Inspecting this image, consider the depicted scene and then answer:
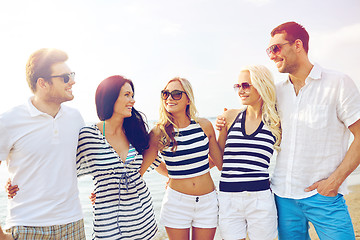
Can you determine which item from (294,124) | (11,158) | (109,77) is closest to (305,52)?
(294,124)

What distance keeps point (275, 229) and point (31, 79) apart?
10.8 feet

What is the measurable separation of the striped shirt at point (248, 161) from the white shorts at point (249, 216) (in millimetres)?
105

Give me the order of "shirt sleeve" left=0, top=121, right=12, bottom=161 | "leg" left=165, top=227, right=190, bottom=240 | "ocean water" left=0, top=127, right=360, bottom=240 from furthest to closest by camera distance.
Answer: "ocean water" left=0, top=127, right=360, bottom=240, "leg" left=165, top=227, right=190, bottom=240, "shirt sleeve" left=0, top=121, right=12, bottom=161

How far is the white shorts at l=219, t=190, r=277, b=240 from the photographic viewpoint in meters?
3.44

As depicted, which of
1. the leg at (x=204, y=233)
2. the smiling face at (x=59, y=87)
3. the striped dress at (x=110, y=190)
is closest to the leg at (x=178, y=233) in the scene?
the leg at (x=204, y=233)

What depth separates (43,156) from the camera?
2.99 m

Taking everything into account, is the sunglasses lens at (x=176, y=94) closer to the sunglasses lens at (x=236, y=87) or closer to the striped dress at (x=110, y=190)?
the sunglasses lens at (x=236, y=87)

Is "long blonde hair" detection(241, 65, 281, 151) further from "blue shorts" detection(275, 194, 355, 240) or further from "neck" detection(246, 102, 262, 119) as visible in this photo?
"blue shorts" detection(275, 194, 355, 240)

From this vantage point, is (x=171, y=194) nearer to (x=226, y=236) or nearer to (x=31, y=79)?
(x=226, y=236)

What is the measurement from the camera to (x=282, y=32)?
363cm

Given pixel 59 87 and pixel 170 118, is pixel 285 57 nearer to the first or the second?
pixel 170 118

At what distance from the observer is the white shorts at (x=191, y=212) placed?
3.64m

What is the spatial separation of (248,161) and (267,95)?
865 mm

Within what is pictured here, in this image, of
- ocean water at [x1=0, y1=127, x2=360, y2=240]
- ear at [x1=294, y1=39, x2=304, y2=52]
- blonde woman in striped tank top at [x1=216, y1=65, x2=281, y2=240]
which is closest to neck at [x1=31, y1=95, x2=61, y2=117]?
blonde woman in striped tank top at [x1=216, y1=65, x2=281, y2=240]
